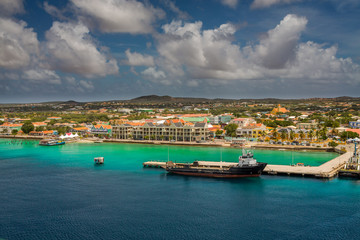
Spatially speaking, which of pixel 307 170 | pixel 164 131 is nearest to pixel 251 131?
pixel 164 131

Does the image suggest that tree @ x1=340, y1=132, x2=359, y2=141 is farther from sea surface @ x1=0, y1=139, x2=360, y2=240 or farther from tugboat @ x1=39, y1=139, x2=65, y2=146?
tugboat @ x1=39, y1=139, x2=65, y2=146

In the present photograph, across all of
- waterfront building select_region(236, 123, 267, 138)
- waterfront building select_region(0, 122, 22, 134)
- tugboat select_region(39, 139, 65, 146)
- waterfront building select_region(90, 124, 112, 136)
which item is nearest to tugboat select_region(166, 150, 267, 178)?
waterfront building select_region(236, 123, 267, 138)

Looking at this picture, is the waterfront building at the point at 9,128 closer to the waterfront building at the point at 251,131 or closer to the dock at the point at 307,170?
the waterfront building at the point at 251,131

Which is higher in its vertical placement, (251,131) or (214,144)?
(251,131)

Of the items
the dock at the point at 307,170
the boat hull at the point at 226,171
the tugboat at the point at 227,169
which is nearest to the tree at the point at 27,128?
the tugboat at the point at 227,169

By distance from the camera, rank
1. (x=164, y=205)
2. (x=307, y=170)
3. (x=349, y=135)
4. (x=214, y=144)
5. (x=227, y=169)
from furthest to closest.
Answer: (x=214, y=144) < (x=349, y=135) < (x=227, y=169) < (x=307, y=170) < (x=164, y=205)

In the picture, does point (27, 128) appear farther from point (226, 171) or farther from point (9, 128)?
point (226, 171)

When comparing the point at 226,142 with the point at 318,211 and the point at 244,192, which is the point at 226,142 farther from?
the point at 318,211
